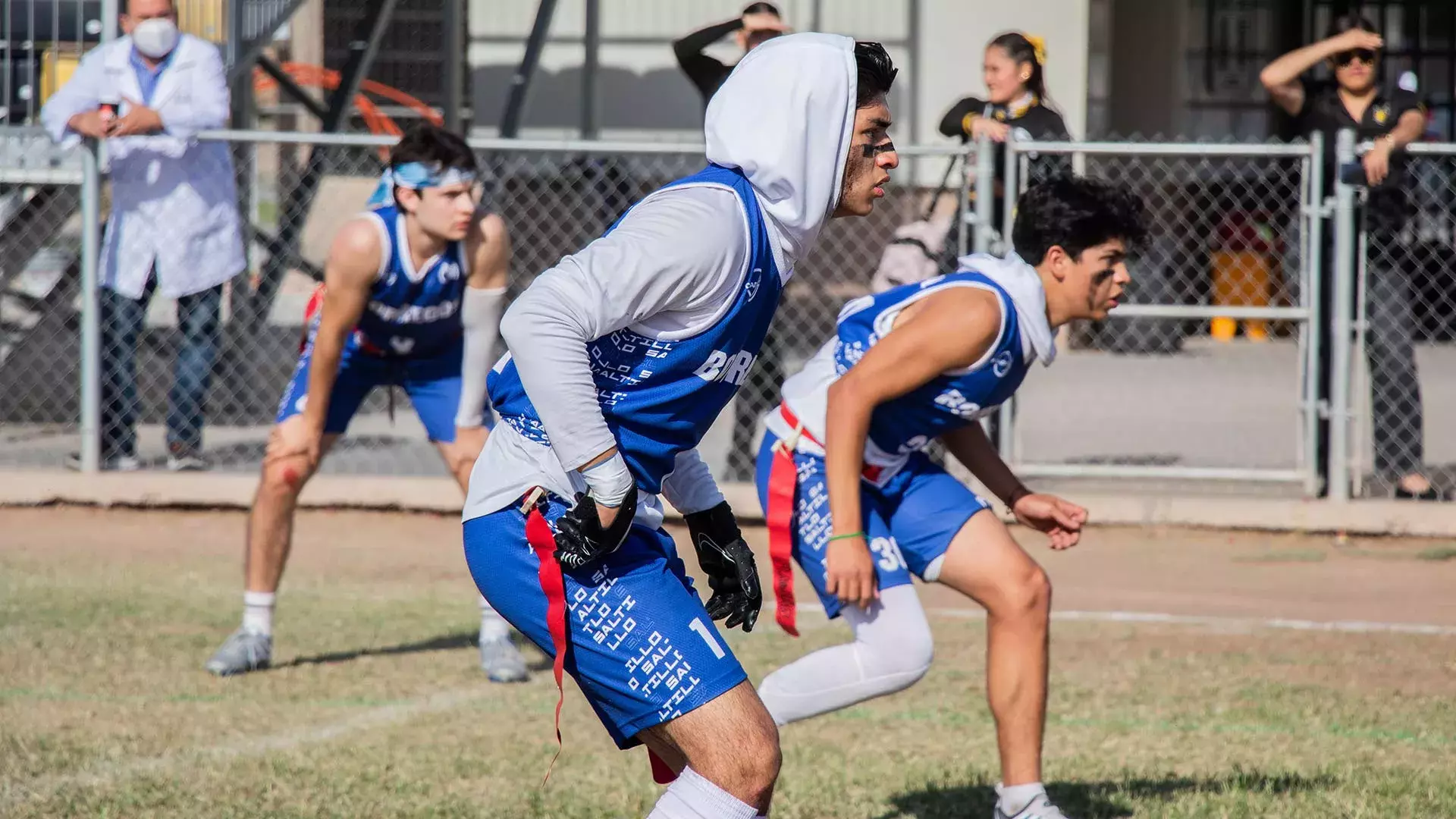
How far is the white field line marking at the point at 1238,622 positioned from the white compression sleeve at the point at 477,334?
1.79 meters

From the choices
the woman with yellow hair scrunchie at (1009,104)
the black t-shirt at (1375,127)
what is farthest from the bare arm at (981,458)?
the black t-shirt at (1375,127)

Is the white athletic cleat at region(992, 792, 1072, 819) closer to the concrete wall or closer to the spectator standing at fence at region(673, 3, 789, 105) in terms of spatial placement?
the spectator standing at fence at region(673, 3, 789, 105)

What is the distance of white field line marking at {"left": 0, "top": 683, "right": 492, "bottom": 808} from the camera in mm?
4594

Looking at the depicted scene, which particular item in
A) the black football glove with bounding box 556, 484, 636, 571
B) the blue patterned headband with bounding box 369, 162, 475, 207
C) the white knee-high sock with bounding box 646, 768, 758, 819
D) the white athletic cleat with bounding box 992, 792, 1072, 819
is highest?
the blue patterned headband with bounding box 369, 162, 475, 207

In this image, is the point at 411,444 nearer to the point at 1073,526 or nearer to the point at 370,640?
the point at 370,640

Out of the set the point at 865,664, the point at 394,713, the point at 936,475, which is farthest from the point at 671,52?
the point at 865,664

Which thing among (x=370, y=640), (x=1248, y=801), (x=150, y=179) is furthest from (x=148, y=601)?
(x=1248, y=801)

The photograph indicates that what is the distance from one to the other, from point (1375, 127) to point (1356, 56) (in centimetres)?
37

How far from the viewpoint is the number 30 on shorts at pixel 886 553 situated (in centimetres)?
439

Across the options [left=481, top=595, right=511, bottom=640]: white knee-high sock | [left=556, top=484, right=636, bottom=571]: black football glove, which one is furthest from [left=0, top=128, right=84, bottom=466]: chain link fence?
[left=556, top=484, right=636, bottom=571]: black football glove

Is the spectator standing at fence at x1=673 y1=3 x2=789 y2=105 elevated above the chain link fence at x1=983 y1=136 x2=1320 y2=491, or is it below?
above

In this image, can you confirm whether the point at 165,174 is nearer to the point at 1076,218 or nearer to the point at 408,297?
the point at 408,297

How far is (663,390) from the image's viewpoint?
3041 millimetres

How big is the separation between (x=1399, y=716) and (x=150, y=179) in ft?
20.9
